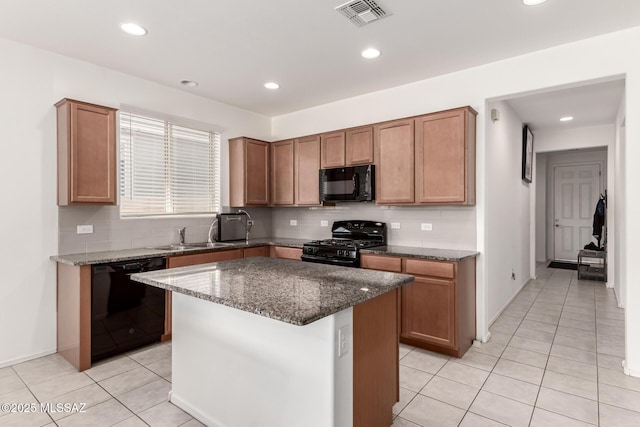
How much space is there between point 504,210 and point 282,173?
2.90 metres

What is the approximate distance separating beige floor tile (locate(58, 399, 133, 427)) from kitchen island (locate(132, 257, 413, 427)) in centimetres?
31

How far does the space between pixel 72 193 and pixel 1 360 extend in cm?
148

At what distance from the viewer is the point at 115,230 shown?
3.55m

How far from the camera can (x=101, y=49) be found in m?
3.04

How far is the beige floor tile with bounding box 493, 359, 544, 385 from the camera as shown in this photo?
266 cm

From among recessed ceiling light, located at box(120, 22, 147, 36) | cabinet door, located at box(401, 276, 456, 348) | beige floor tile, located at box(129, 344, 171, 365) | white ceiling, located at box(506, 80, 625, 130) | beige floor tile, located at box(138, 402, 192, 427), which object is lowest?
beige floor tile, located at box(138, 402, 192, 427)

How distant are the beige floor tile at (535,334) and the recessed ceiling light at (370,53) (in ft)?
10.2

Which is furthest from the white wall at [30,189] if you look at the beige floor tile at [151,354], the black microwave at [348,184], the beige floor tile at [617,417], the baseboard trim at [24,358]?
the beige floor tile at [617,417]

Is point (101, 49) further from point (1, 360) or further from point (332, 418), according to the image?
point (332, 418)

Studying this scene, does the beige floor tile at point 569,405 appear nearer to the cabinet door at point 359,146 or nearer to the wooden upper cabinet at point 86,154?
the cabinet door at point 359,146

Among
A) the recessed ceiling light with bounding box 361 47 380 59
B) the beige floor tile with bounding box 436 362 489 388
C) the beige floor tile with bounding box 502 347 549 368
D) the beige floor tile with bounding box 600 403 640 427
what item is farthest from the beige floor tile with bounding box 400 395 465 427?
the recessed ceiling light with bounding box 361 47 380 59

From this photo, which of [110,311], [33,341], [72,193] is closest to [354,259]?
[110,311]

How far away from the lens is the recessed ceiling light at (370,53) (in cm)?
307

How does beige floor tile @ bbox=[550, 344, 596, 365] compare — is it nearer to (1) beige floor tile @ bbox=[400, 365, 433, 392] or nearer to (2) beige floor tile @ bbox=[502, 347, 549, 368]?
(2) beige floor tile @ bbox=[502, 347, 549, 368]
